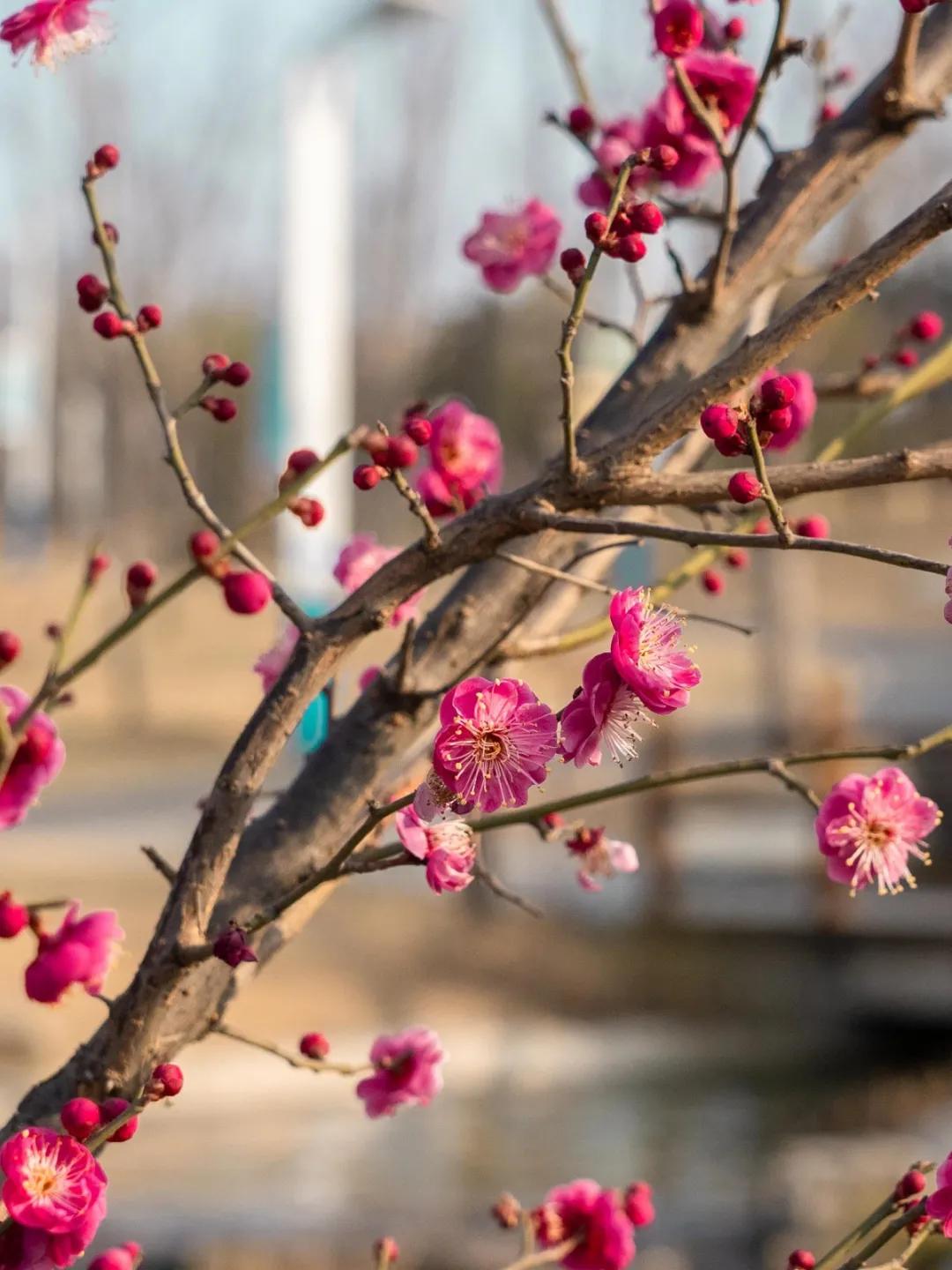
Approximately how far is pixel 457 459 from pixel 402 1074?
578 millimetres

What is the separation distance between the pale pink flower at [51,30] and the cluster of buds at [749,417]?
57 cm

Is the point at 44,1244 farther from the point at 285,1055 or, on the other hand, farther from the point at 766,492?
the point at 766,492

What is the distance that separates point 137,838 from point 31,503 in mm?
15713

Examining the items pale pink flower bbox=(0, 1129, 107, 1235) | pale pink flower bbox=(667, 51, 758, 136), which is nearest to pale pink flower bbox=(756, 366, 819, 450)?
pale pink flower bbox=(667, 51, 758, 136)

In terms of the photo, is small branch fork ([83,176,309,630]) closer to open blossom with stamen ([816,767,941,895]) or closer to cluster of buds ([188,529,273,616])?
cluster of buds ([188,529,273,616])

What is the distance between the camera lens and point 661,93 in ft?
6.11

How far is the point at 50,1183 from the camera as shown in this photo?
1.20 metres

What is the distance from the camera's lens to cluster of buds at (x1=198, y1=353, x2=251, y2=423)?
4.49 ft

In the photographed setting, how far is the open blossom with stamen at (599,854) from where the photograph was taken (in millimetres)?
1564

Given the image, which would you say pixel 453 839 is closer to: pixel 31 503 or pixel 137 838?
pixel 137 838

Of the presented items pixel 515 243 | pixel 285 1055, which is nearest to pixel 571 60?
pixel 515 243

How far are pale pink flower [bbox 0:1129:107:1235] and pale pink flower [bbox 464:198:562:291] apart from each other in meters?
1.18

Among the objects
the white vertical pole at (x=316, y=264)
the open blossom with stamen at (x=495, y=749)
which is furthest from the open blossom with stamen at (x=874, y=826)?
the white vertical pole at (x=316, y=264)

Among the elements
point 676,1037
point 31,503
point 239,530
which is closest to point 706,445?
point 239,530
